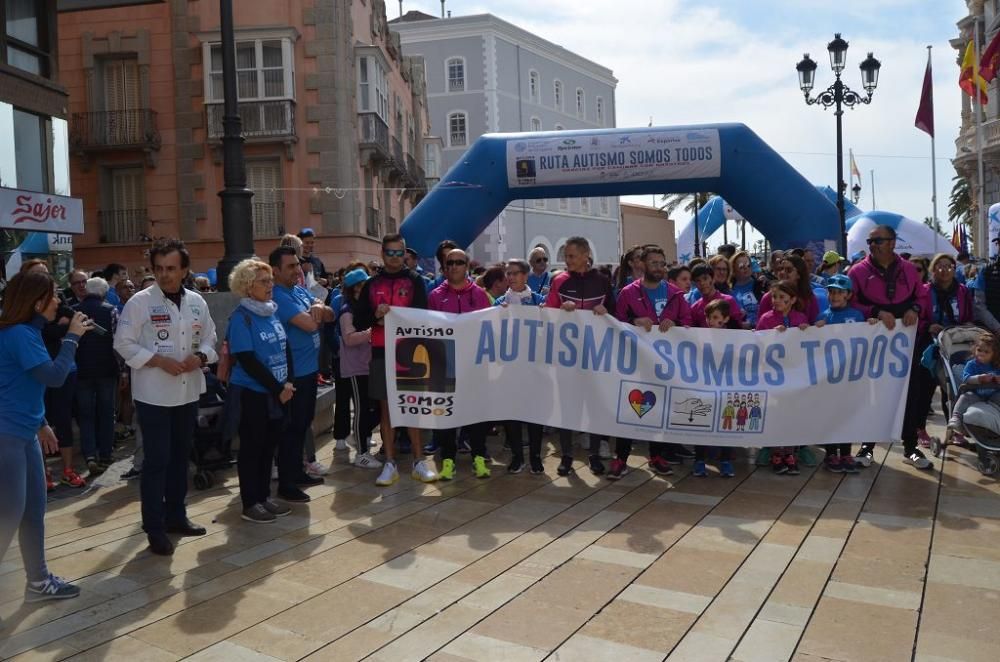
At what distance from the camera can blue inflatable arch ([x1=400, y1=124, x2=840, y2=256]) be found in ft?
40.2

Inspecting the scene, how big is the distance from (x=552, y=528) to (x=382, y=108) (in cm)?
2451

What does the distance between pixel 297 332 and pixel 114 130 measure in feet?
71.1

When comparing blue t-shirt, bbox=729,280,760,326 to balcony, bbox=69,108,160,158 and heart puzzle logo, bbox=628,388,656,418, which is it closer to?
heart puzzle logo, bbox=628,388,656,418

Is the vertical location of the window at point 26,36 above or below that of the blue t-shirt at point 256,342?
above

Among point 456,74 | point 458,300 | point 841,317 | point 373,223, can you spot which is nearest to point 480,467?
point 458,300

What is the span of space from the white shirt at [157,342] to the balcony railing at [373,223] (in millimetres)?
21144

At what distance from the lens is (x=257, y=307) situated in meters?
5.67

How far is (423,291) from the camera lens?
7.00 m

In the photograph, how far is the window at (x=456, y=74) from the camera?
157 feet

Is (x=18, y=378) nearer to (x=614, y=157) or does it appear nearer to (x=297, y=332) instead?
(x=297, y=332)

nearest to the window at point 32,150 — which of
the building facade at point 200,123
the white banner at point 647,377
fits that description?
the building facade at point 200,123

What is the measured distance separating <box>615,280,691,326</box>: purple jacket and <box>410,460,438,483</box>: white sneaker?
210 cm

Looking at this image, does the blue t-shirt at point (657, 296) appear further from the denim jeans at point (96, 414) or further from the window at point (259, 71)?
the window at point (259, 71)

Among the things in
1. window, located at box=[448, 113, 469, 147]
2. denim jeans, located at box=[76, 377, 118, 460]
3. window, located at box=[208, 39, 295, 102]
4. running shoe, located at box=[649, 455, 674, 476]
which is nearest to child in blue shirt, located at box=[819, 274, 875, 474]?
running shoe, located at box=[649, 455, 674, 476]
